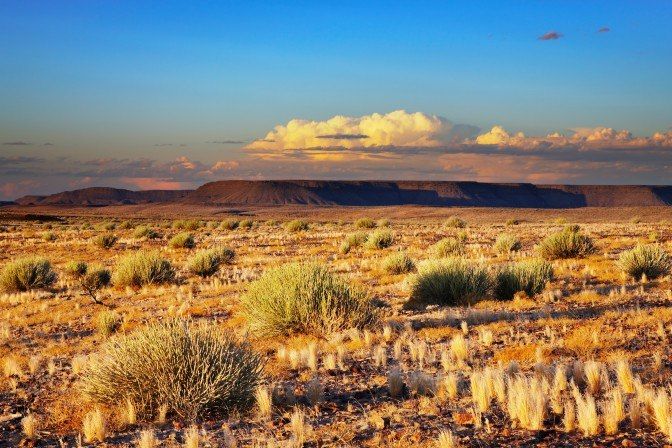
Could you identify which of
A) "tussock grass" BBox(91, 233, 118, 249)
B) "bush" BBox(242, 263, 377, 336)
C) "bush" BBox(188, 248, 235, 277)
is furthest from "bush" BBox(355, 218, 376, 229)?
"bush" BBox(242, 263, 377, 336)

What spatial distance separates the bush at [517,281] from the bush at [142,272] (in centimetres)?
1108

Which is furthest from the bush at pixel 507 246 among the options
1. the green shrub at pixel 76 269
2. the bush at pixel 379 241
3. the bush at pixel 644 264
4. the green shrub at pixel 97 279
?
the green shrub at pixel 76 269

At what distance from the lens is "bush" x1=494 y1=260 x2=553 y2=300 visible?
564 inches

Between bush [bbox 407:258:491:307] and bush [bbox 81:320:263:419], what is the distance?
7.25 metres

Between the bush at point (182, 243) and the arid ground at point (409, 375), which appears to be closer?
the arid ground at point (409, 375)

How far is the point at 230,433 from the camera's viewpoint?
5926 millimetres

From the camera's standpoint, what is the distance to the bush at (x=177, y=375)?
22.0 ft

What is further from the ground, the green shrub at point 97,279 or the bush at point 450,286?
the bush at point 450,286

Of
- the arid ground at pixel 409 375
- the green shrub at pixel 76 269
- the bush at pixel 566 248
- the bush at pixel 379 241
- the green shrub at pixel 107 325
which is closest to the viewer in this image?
the arid ground at pixel 409 375

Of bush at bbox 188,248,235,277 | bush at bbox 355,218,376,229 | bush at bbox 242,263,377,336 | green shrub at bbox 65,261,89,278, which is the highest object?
bush at bbox 242,263,377,336

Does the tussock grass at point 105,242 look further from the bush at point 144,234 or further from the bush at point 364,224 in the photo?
the bush at point 364,224

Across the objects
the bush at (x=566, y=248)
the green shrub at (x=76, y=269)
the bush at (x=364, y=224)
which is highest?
the bush at (x=566, y=248)

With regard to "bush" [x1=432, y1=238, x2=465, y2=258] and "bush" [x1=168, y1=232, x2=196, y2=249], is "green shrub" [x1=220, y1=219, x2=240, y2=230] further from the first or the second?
"bush" [x1=432, y1=238, x2=465, y2=258]

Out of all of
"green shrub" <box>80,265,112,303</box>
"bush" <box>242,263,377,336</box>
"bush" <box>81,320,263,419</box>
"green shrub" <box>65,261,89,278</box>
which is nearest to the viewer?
"bush" <box>81,320,263,419</box>
